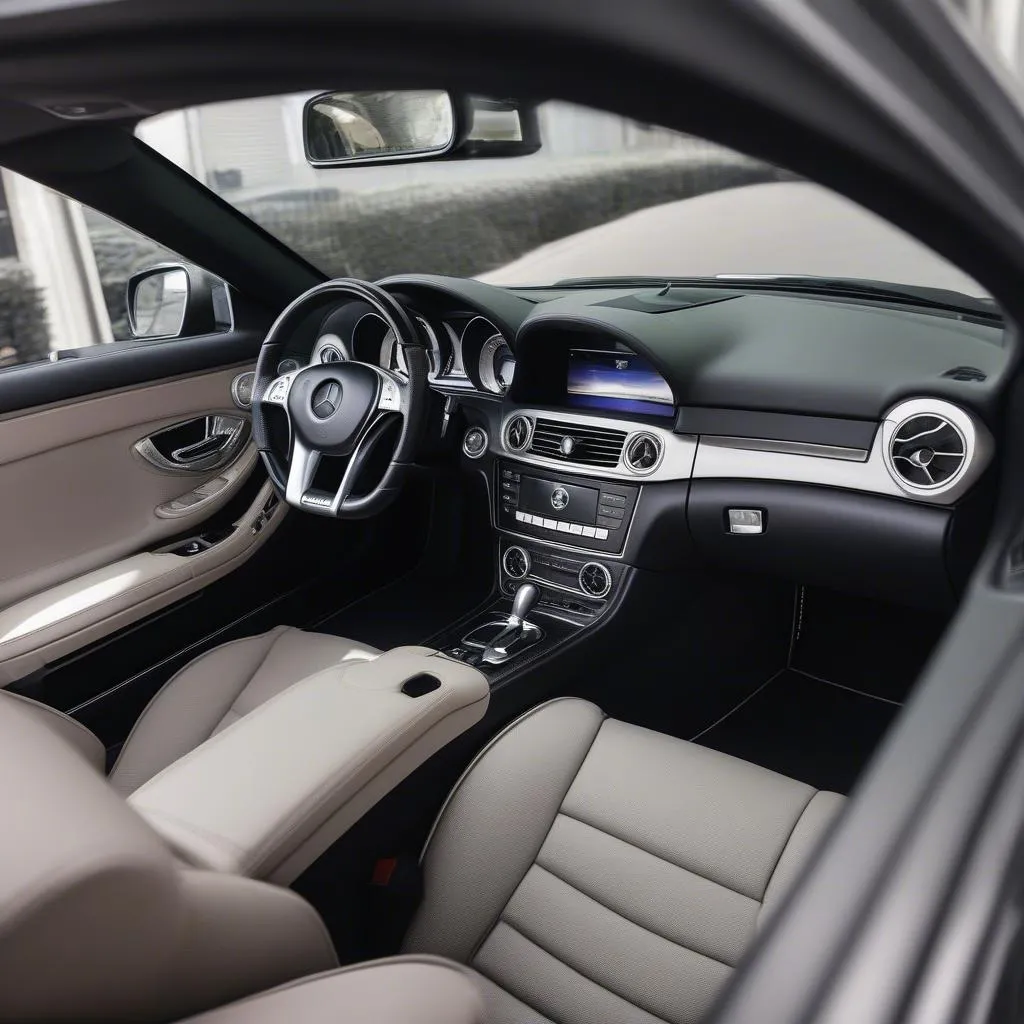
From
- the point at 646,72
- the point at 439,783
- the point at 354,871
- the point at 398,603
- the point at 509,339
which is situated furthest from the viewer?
the point at 398,603

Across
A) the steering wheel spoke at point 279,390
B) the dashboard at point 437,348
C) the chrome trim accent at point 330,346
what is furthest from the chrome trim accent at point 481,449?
the steering wheel spoke at point 279,390

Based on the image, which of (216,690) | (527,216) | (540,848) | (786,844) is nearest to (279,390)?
(216,690)

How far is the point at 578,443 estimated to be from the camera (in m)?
2.17

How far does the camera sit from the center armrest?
3.46ft

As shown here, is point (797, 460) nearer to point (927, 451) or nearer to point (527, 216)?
point (927, 451)

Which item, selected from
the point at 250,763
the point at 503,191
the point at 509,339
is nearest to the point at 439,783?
the point at 250,763

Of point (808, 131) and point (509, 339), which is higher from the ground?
point (808, 131)

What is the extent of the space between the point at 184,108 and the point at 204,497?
2.05 m

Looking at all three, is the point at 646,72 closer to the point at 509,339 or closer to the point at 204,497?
the point at 509,339

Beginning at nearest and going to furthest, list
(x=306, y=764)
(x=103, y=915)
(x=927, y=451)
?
(x=103, y=915), (x=306, y=764), (x=927, y=451)

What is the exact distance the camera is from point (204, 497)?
244cm

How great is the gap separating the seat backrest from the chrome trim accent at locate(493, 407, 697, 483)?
1356mm

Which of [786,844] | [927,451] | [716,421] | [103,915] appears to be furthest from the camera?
[716,421]

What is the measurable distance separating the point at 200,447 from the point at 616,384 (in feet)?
3.59
